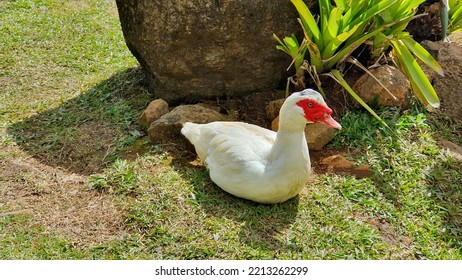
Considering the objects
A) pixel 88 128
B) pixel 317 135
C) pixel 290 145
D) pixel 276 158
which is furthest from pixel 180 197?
pixel 88 128

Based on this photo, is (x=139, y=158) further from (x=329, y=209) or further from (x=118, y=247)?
(x=329, y=209)

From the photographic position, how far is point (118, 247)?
12.3 ft

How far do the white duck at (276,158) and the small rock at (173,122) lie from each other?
603 mm

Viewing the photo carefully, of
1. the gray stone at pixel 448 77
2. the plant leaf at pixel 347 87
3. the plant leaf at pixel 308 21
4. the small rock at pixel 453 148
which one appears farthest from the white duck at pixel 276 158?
the gray stone at pixel 448 77

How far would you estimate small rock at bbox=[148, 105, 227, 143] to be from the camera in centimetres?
464

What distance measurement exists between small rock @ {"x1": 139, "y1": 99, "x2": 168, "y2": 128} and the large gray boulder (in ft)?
0.86

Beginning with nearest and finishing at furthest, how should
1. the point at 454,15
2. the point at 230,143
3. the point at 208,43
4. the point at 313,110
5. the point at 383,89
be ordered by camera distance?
1. the point at 313,110
2. the point at 230,143
3. the point at 383,89
4. the point at 208,43
5. the point at 454,15

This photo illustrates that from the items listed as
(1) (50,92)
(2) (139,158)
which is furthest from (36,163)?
(1) (50,92)

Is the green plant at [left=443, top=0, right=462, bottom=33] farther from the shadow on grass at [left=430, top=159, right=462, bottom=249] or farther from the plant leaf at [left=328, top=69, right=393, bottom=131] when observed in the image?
the shadow on grass at [left=430, top=159, right=462, bottom=249]

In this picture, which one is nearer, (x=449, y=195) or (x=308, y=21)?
(x=449, y=195)

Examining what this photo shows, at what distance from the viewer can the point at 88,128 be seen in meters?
5.04

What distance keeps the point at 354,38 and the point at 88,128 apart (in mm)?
2269

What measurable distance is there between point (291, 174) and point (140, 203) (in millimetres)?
1021

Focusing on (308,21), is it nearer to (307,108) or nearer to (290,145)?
(307,108)
